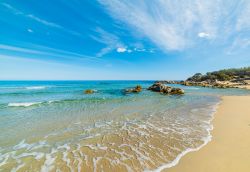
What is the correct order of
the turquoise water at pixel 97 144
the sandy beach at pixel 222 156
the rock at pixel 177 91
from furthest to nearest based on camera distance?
1. the rock at pixel 177 91
2. the turquoise water at pixel 97 144
3. the sandy beach at pixel 222 156

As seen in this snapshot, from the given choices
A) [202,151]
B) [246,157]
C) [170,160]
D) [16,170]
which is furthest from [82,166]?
[246,157]

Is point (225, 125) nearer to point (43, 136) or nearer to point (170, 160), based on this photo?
point (170, 160)

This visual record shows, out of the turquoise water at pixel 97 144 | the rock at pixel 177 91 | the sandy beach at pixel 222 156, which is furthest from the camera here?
the rock at pixel 177 91

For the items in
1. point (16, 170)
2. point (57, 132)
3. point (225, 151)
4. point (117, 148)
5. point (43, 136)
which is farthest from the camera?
point (57, 132)

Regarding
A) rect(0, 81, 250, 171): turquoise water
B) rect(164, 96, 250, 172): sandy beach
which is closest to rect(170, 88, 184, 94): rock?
rect(0, 81, 250, 171): turquoise water

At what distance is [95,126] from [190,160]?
5648 millimetres

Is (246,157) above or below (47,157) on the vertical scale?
above

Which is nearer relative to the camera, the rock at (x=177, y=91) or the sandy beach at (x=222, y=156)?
the sandy beach at (x=222, y=156)

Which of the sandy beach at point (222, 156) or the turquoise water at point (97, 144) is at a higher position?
the sandy beach at point (222, 156)

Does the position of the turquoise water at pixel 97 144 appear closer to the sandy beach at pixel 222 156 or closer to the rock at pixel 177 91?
the sandy beach at pixel 222 156

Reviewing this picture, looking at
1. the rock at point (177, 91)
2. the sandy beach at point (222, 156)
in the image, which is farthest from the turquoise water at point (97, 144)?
the rock at point (177, 91)

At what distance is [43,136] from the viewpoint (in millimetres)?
7016

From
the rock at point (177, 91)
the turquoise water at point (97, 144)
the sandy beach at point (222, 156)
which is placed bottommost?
Result: the turquoise water at point (97, 144)

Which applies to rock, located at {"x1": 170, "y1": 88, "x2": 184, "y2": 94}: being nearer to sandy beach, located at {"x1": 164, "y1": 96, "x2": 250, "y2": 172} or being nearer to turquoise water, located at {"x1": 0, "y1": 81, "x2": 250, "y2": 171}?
turquoise water, located at {"x1": 0, "y1": 81, "x2": 250, "y2": 171}
